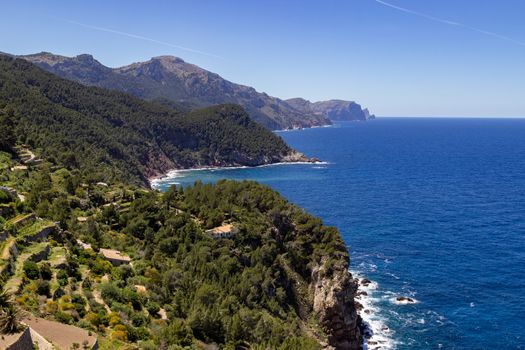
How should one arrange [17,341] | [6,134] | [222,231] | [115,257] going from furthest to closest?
[6,134] → [222,231] → [115,257] → [17,341]

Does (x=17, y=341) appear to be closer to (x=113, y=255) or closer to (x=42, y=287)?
(x=42, y=287)

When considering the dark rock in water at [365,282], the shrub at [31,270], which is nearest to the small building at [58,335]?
the shrub at [31,270]

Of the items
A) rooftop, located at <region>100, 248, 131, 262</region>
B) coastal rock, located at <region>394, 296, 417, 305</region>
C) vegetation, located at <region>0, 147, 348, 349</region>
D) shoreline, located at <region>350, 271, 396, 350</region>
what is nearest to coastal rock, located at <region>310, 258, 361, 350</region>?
shoreline, located at <region>350, 271, 396, 350</region>

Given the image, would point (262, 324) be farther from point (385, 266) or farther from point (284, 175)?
point (284, 175)

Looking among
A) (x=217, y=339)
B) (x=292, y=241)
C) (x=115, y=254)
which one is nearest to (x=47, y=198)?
(x=115, y=254)

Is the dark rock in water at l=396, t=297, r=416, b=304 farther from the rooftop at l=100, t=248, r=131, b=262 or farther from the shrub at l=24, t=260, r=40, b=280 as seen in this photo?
the shrub at l=24, t=260, r=40, b=280

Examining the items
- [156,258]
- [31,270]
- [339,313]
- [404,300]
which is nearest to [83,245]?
[156,258]
